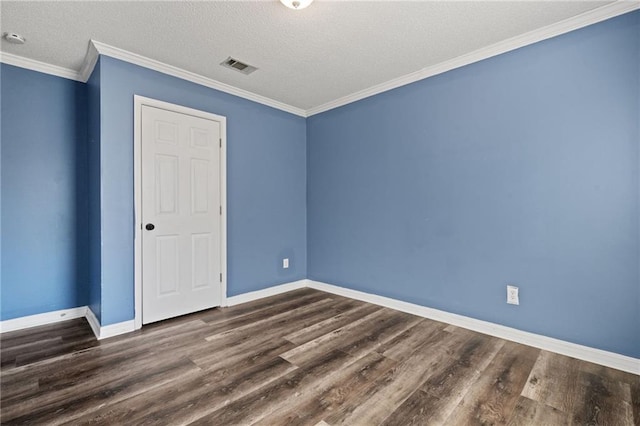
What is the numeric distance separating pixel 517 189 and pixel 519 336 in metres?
1.27

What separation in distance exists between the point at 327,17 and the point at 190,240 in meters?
2.52

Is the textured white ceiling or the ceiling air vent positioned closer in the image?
the textured white ceiling

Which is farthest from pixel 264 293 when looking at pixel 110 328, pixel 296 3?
pixel 296 3

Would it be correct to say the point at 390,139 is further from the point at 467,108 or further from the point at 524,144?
the point at 524,144

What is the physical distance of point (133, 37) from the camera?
250 cm

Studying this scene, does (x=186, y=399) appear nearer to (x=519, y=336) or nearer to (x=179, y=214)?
(x=179, y=214)

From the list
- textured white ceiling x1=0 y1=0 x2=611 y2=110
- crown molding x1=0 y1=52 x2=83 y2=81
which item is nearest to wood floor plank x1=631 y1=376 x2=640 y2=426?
textured white ceiling x1=0 y1=0 x2=611 y2=110

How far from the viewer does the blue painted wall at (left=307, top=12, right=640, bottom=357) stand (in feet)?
7.00

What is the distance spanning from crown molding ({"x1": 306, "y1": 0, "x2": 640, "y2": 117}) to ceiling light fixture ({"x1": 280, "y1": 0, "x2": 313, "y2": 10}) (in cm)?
157

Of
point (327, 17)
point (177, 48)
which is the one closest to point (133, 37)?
point (177, 48)

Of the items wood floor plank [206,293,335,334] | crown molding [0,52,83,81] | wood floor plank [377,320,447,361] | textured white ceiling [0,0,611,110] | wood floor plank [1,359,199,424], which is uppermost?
textured white ceiling [0,0,611,110]

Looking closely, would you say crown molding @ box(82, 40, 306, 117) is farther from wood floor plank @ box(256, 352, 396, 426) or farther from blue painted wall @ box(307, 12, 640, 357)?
wood floor plank @ box(256, 352, 396, 426)

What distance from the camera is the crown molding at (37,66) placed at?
275 cm

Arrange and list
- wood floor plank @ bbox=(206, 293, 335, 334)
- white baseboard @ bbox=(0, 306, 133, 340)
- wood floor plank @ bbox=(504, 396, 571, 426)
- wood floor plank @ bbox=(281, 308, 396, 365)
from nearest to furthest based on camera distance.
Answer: wood floor plank @ bbox=(504, 396, 571, 426) → wood floor plank @ bbox=(281, 308, 396, 365) → white baseboard @ bbox=(0, 306, 133, 340) → wood floor plank @ bbox=(206, 293, 335, 334)
